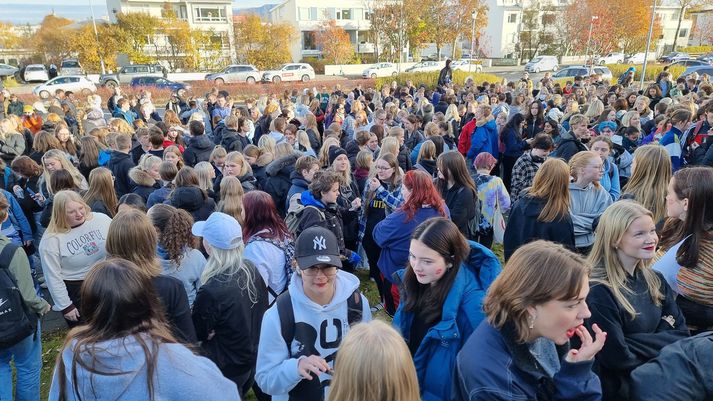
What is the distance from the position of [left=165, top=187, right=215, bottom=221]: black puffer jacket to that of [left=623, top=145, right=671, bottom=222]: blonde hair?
4.53 meters

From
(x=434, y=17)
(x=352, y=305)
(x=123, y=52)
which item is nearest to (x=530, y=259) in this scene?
(x=352, y=305)

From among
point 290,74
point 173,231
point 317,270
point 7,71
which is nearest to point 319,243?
point 317,270

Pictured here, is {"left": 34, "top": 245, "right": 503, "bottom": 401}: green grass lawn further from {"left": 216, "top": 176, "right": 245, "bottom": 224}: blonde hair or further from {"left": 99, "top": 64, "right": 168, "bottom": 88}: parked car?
{"left": 99, "top": 64, "right": 168, "bottom": 88}: parked car

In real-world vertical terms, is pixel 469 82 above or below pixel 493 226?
above

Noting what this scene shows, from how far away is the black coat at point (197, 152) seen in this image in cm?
763

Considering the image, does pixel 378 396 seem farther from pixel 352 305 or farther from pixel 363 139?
pixel 363 139

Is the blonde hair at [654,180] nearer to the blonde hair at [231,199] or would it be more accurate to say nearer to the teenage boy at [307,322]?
the teenage boy at [307,322]

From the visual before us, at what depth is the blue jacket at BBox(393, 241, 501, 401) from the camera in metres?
2.46

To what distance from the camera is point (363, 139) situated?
7.35m

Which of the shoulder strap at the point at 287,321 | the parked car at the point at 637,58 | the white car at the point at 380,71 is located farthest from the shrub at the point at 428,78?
the parked car at the point at 637,58

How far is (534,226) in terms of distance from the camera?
13.7 ft

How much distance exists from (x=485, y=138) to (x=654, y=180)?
4.34 meters

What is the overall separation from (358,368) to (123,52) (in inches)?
1779

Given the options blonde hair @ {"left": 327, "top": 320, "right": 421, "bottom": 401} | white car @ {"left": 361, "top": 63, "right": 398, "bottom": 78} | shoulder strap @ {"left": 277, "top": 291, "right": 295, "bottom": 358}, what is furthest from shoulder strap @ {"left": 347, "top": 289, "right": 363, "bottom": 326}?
white car @ {"left": 361, "top": 63, "right": 398, "bottom": 78}
